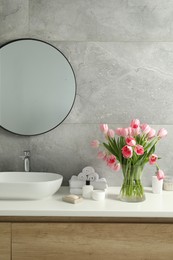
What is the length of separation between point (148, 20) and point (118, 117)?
0.68m

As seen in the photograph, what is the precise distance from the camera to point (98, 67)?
2.21 meters

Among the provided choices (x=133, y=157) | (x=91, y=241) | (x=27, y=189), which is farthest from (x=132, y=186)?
(x=27, y=189)

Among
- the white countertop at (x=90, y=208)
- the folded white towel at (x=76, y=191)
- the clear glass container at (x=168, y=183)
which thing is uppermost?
the clear glass container at (x=168, y=183)

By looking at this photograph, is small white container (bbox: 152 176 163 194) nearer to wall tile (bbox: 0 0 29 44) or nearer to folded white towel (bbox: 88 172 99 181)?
folded white towel (bbox: 88 172 99 181)

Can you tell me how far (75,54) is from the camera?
2.21 metres

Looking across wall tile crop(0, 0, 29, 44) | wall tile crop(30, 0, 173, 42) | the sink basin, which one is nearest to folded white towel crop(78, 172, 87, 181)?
the sink basin

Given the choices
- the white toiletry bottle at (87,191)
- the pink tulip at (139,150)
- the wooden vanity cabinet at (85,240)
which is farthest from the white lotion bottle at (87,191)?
the pink tulip at (139,150)

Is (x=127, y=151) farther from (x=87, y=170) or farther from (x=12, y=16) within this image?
(x=12, y=16)

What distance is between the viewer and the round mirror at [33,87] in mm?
2186

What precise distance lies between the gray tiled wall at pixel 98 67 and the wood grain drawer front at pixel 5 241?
2.02ft

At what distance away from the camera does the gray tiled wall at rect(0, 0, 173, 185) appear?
2.20 metres

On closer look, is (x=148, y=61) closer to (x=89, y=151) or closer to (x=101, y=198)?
(x=89, y=151)

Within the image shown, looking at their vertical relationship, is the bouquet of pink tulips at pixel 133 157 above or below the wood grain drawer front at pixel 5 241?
above

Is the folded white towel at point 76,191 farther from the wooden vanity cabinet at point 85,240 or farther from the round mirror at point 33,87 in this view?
the round mirror at point 33,87
